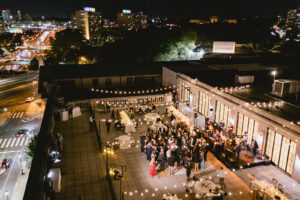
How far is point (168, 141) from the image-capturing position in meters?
14.3

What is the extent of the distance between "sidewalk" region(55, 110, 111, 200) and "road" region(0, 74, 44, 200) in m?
8.48

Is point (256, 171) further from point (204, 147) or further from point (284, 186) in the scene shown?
point (204, 147)

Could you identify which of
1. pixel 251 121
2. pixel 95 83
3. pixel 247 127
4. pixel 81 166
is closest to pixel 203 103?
pixel 247 127

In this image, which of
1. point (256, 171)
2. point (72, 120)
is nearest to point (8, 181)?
point (72, 120)

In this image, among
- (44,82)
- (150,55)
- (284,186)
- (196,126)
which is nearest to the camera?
(284,186)

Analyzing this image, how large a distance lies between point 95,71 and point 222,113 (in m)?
16.0

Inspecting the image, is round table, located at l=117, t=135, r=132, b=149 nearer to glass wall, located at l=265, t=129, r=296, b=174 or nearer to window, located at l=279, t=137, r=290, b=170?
glass wall, located at l=265, t=129, r=296, b=174

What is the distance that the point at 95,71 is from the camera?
88.9 ft

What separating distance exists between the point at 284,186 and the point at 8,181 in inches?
936

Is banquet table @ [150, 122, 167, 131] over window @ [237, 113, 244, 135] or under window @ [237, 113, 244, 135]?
under

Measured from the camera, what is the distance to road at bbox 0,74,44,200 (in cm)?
2233

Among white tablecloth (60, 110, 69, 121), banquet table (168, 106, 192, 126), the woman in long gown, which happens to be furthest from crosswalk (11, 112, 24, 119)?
the woman in long gown

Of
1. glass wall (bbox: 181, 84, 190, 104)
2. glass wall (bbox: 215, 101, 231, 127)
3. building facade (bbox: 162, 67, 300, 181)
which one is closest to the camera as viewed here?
building facade (bbox: 162, 67, 300, 181)

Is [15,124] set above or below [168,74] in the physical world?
below
